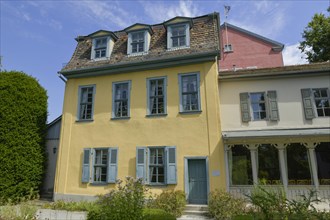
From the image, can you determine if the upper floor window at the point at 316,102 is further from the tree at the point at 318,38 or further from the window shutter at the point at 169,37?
the tree at the point at 318,38

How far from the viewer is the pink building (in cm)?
2094

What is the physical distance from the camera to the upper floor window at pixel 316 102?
37.1ft

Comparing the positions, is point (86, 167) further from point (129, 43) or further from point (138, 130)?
point (129, 43)

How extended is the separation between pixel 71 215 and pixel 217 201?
6.06m

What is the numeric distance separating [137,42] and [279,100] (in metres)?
8.43

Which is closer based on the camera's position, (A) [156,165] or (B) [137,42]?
(A) [156,165]

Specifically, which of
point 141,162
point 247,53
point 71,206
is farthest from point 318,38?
point 71,206

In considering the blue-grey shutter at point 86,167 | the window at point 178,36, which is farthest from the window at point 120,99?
the window at point 178,36

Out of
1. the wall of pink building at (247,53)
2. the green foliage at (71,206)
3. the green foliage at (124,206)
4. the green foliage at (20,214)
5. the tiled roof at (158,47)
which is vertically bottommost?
the green foliage at (71,206)

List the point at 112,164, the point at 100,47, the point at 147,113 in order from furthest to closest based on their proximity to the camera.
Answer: the point at 100,47 → the point at 147,113 → the point at 112,164

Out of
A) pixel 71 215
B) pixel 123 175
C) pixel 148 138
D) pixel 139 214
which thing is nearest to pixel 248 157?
pixel 148 138

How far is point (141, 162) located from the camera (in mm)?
11453

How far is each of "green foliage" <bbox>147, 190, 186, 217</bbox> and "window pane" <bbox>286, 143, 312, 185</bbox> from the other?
17.1ft

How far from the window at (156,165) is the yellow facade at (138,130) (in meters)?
0.26
